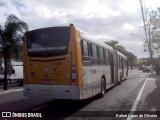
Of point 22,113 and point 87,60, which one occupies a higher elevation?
point 87,60

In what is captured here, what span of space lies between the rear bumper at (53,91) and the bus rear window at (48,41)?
1268 mm

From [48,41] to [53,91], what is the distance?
1.95 metres

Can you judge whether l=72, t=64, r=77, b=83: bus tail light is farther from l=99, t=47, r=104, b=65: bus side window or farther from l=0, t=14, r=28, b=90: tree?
l=0, t=14, r=28, b=90: tree

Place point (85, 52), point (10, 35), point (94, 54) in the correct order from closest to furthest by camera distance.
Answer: point (85, 52) → point (94, 54) → point (10, 35)

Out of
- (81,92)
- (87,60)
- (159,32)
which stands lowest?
(81,92)

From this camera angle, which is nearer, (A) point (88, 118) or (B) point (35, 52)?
(A) point (88, 118)

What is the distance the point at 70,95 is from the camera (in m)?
11.4

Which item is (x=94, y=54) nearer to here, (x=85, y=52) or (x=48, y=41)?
(x=85, y=52)

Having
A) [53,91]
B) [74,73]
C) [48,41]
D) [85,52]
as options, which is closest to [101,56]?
[85,52]

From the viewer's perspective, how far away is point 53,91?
1172 cm

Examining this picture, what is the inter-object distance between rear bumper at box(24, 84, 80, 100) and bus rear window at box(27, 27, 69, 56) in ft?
4.16

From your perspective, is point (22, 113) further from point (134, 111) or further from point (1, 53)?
Answer: point (1, 53)

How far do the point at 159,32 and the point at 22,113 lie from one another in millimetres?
17418

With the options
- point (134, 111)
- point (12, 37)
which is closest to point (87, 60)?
point (134, 111)
